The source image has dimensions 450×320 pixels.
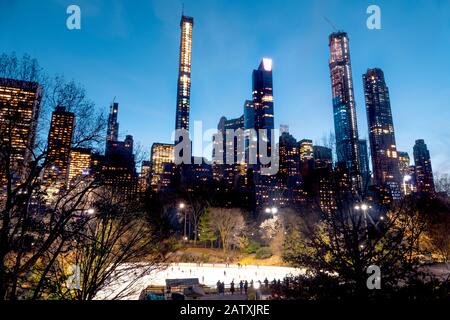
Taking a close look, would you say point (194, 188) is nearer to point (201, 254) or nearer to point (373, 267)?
point (201, 254)

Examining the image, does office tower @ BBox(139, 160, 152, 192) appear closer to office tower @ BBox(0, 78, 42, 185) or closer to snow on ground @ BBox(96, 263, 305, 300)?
office tower @ BBox(0, 78, 42, 185)

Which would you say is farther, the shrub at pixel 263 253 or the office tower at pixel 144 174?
the shrub at pixel 263 253

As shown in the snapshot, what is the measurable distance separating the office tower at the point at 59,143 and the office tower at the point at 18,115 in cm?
61

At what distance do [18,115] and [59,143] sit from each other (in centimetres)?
143

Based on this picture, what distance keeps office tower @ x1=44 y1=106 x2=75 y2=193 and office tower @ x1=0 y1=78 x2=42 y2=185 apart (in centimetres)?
61

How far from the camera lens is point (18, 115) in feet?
28.6

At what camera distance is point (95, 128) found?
9914mm

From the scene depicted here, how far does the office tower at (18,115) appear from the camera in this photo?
Answer: 852 centimetres

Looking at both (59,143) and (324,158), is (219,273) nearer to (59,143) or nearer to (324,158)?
(324,158)

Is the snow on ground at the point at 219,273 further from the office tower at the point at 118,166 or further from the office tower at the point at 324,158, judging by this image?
the office tower at the point at 324,158

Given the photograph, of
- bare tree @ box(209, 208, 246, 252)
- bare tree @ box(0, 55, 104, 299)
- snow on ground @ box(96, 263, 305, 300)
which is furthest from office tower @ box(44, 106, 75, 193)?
bare tree @ box(209, 208, 246, 252)

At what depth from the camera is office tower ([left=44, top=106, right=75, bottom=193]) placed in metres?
9.25

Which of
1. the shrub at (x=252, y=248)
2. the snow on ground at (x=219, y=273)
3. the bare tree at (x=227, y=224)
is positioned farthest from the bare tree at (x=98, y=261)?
the shrub at (x=252, y=248)

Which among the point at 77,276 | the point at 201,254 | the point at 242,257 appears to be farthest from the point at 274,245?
the point at 77,276
